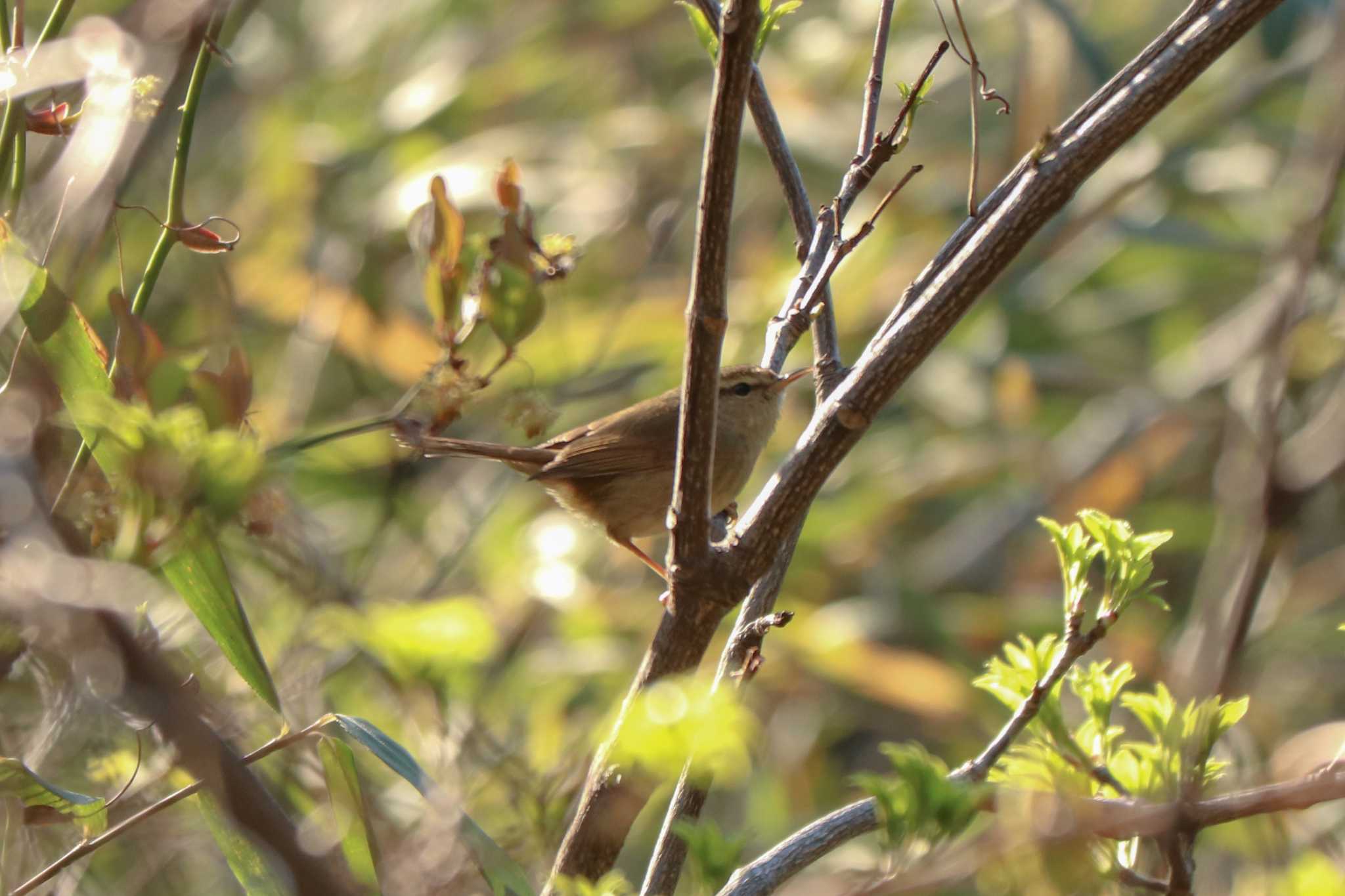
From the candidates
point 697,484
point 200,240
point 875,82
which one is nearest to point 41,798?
point 200,240

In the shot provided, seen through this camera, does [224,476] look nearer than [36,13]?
Yes

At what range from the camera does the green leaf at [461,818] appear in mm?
1265

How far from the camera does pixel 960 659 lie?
501 cm

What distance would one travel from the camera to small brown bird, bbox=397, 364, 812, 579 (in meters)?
3.44

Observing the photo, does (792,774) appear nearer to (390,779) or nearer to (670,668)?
(390,779)

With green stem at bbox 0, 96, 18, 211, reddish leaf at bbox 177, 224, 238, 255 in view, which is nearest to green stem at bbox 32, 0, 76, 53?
green stem at bbox 0, 96, 18, 211

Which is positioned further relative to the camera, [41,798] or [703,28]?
[703,28]

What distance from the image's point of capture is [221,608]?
132cm

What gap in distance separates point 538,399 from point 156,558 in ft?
1.86

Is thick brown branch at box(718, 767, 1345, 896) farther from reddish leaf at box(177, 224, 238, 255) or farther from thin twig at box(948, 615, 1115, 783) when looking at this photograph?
Result: reddish leaf at box(177, 224, 238, 255)

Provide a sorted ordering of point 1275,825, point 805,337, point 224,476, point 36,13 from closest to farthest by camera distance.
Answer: point 224,476 < point 1275,825 < point 36,13 < point 805,337

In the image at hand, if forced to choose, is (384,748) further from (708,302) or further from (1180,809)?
(1180,809)

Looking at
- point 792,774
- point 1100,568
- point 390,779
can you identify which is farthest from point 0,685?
point 1100,568

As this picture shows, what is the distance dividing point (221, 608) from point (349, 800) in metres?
0.26
